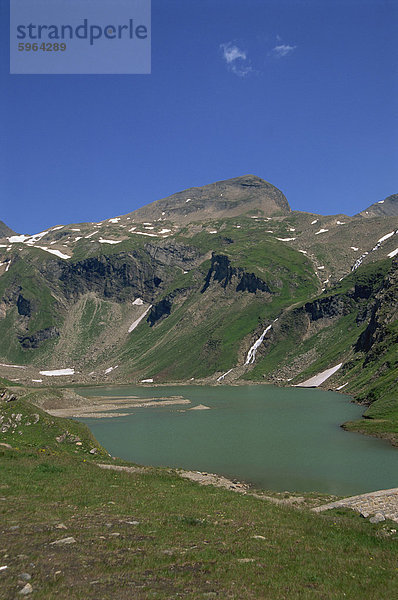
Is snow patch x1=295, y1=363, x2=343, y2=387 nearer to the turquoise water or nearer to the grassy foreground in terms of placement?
the turquoise water

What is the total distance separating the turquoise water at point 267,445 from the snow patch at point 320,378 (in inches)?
1924

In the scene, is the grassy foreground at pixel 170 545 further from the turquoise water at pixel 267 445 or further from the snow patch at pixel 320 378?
the snow patch at pixel 320 378

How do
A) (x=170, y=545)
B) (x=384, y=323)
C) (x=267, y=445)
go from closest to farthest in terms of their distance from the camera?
(x=170, y=545)
(x=267, y=445)
(x=384, y=323)

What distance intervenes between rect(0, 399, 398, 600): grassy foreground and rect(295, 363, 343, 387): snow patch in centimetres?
13435

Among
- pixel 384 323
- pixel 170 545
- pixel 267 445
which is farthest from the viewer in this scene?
pixel 384 323

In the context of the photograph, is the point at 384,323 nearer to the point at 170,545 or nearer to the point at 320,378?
the point at 320,378

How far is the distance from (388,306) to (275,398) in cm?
4869

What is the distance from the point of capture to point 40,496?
68.4ft

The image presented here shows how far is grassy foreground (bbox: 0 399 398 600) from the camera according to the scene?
38.8 feet

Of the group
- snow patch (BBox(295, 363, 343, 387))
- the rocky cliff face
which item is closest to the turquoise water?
the rocky cliff face

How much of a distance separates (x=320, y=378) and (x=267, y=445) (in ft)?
338

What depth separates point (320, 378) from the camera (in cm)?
15625

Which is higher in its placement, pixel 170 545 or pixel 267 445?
pixel 170 545

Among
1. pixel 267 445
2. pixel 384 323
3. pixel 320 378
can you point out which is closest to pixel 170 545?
pixel 267 445
